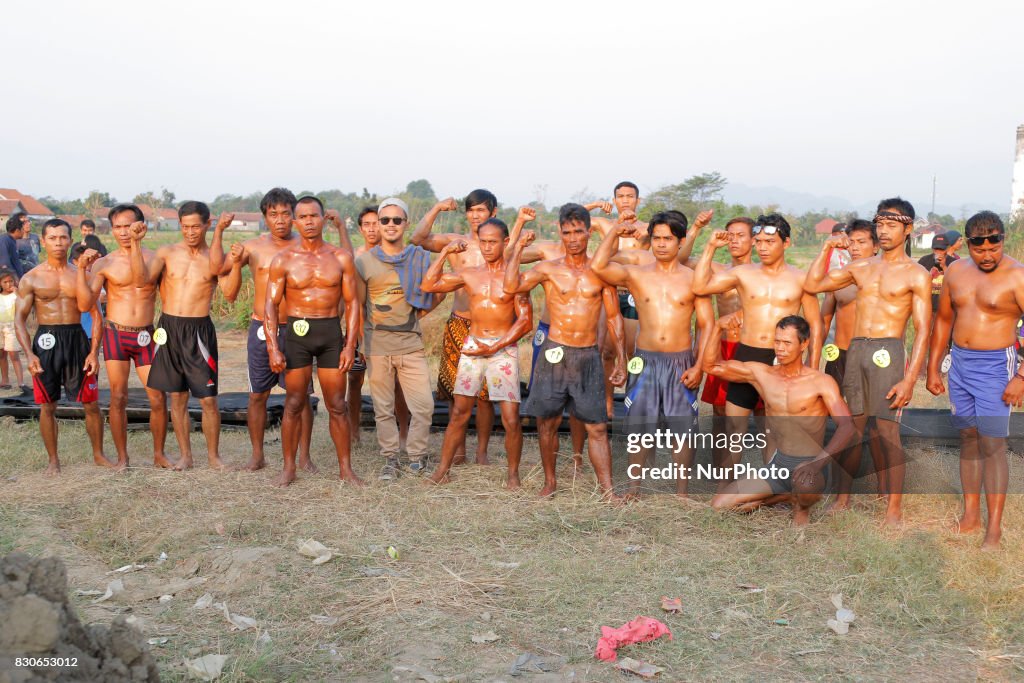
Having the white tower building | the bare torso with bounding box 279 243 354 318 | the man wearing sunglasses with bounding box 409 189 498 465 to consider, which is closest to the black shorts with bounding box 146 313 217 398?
the bare torso with bounding box 279 243 354 318

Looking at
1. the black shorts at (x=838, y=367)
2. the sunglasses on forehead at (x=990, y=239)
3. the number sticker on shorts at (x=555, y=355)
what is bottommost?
the black shorts at (x=838, y=367)

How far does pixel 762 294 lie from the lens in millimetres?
5855

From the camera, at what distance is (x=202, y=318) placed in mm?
6656

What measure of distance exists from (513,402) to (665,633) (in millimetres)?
2430

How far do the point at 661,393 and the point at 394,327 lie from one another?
208 cm

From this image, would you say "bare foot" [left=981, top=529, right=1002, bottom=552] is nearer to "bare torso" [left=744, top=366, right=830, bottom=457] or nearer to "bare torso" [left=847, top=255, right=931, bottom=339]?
"bare torso" [left=744, top=366, right=830, bottom=457]

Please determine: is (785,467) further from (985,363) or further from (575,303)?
(575,303)

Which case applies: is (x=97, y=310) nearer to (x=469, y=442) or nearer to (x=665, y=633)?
(x=469, y=442)

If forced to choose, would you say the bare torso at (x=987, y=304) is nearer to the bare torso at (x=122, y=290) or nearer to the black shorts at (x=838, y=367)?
the black shorts at (x=838, y=367)

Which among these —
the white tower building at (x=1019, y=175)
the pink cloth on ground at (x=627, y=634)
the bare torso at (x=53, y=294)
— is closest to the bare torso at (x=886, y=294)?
the pink cloth on ground at (x=627, y=634)

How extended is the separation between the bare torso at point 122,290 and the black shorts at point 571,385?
298 cm

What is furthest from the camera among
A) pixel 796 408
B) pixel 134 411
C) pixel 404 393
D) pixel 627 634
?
pixel 134 411

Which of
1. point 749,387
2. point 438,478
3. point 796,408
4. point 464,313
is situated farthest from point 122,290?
point 796,408

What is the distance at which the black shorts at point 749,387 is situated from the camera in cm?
588
